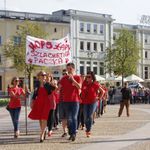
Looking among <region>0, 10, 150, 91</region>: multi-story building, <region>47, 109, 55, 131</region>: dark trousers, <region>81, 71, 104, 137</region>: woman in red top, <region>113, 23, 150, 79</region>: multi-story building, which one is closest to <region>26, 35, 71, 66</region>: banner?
<region>81, 71, 104, 137</region>: woman in red top

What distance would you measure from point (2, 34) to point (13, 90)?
5640 cm

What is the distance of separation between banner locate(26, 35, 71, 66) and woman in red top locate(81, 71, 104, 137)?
1545 millimetres

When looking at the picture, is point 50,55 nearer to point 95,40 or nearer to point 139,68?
point 95,40

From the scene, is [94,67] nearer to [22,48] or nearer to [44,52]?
[22,48]

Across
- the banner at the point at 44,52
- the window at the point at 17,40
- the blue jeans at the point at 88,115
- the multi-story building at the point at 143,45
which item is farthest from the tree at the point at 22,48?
the blue jeans at the point at 88,115

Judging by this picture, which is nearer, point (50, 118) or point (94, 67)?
point (50, 118)

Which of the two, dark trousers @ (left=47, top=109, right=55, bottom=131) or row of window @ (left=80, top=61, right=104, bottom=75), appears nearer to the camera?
dark trousers @ (left=47, top=109, right=55, bottom=131)

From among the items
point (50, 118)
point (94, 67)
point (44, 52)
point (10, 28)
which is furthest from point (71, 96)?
point (94, 67)

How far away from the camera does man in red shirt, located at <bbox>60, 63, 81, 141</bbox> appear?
13320 mm

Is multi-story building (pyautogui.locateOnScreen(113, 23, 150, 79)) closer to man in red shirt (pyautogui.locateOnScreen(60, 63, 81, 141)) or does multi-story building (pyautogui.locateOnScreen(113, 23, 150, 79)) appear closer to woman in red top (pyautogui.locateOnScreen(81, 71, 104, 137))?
woman in red top (pyautogui.locateOnScreen(81, 71, 104, 137))

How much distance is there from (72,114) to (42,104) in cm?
83

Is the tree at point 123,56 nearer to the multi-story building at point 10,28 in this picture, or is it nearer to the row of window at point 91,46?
the multi-story building at point 10,28

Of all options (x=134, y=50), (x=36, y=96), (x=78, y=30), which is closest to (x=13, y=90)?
(x=36, y=96)

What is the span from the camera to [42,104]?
1320 centimetres
